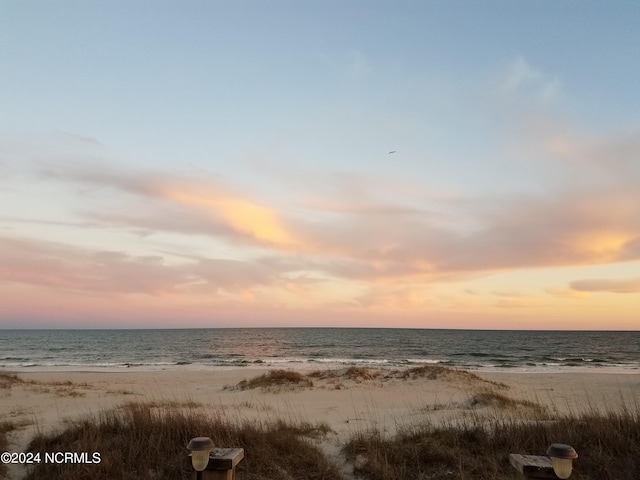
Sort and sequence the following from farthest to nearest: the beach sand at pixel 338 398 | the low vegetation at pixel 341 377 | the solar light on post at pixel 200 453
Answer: the low vegetation at pixel 341 377, the beach sand at pixel 338 398, the solar light on post at pixel 200 453

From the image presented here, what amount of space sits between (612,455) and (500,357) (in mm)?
45463

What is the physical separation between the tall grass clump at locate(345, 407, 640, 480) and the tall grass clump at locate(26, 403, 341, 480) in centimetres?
83

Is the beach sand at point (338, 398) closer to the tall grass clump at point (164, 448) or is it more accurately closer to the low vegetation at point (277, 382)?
the low vegetation at point (277, 382)

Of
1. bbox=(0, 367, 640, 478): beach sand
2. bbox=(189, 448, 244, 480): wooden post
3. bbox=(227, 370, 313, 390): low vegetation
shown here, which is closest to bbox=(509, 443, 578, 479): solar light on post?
bbox=(189, 448, 244, 480): wooden post

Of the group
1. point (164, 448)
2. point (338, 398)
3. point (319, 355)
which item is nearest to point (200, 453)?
point (164, 448)

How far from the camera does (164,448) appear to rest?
695 centimetres

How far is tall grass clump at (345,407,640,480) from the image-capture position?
20.9 ft

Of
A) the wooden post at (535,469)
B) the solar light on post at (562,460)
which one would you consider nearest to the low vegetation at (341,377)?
the wooden post at (535,469)

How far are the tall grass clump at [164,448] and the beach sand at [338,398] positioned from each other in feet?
1.43

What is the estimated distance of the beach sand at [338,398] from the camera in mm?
10555

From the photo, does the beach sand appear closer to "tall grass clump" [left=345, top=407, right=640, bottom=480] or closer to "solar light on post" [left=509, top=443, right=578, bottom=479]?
"tall grass clump" [left=345, top=407, right=640, bottom=480]


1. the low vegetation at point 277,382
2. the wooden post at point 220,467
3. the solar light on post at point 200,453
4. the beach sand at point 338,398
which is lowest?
the beach sand at point 338,398

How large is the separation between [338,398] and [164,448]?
9.50 meters

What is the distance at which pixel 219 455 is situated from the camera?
491 cm
